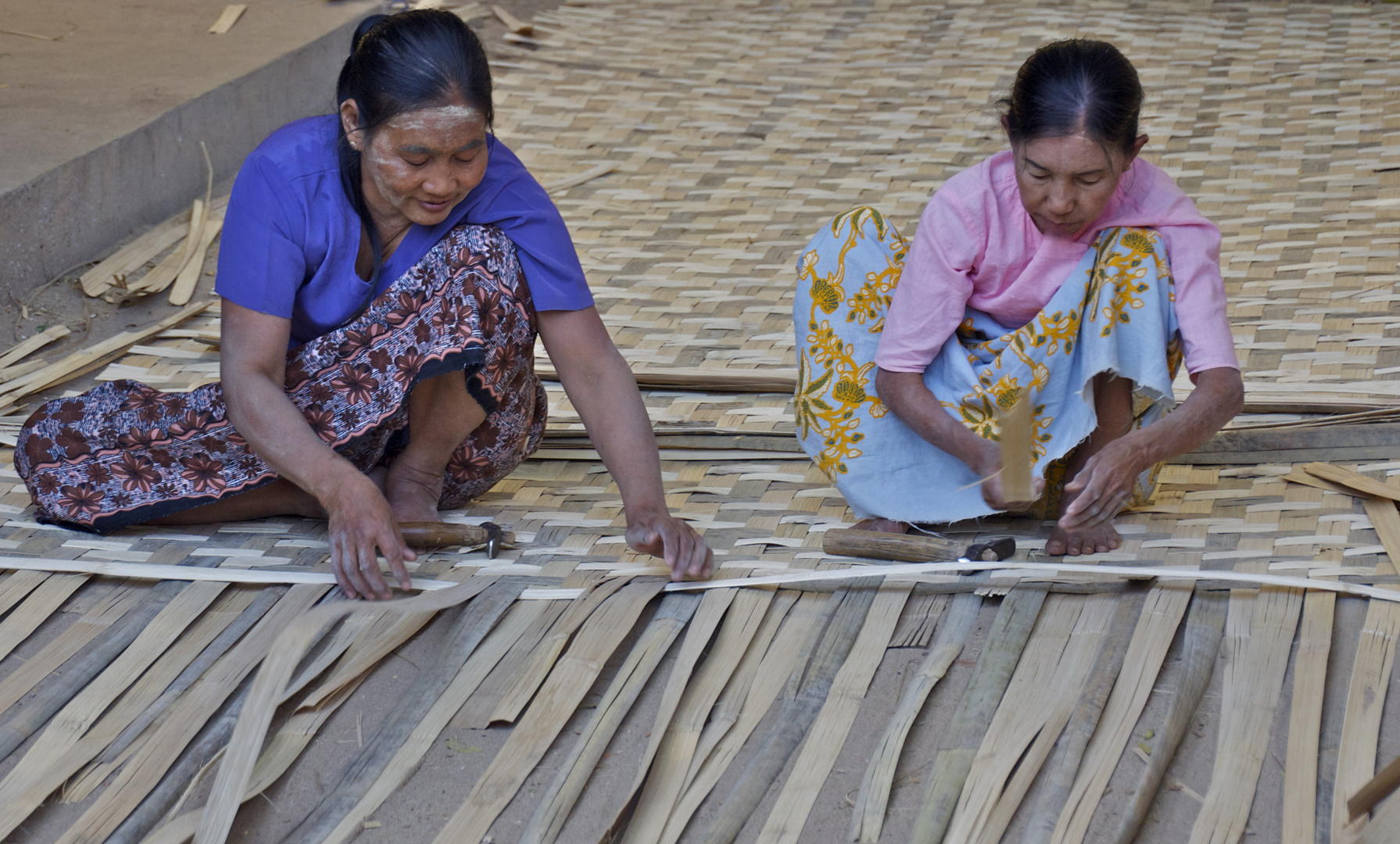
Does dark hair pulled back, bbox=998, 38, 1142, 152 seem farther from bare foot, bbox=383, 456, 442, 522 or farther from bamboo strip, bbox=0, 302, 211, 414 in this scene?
bamboo strip, bbox=0, 302, 211, 414

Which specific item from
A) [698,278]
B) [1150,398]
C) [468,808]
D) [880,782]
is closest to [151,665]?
[468,808]

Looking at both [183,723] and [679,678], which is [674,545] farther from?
[183,723]

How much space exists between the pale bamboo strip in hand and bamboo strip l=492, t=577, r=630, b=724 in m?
0.44

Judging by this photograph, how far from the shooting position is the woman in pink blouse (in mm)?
1670

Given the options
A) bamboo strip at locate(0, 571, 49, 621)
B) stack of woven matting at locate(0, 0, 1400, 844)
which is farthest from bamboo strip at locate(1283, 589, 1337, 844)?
bamboo strip at locate(0, 571, 49, 621)

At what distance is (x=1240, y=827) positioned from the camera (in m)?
1.30

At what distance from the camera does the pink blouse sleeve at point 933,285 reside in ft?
5.85

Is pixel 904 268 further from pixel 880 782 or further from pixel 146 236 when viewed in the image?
pixel 146 236

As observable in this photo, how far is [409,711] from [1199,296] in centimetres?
111

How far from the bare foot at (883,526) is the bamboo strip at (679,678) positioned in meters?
0.29

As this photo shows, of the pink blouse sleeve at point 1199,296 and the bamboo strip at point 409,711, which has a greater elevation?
the pink blouse sleeve at point 1199,296

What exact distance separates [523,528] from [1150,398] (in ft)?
2.97

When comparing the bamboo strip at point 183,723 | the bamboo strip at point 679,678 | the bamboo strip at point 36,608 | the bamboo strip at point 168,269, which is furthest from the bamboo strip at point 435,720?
the bamboo strip at point 168,269

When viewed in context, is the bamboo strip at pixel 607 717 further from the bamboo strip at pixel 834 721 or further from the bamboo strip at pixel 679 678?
the bamboo strip at pixel 834 721
